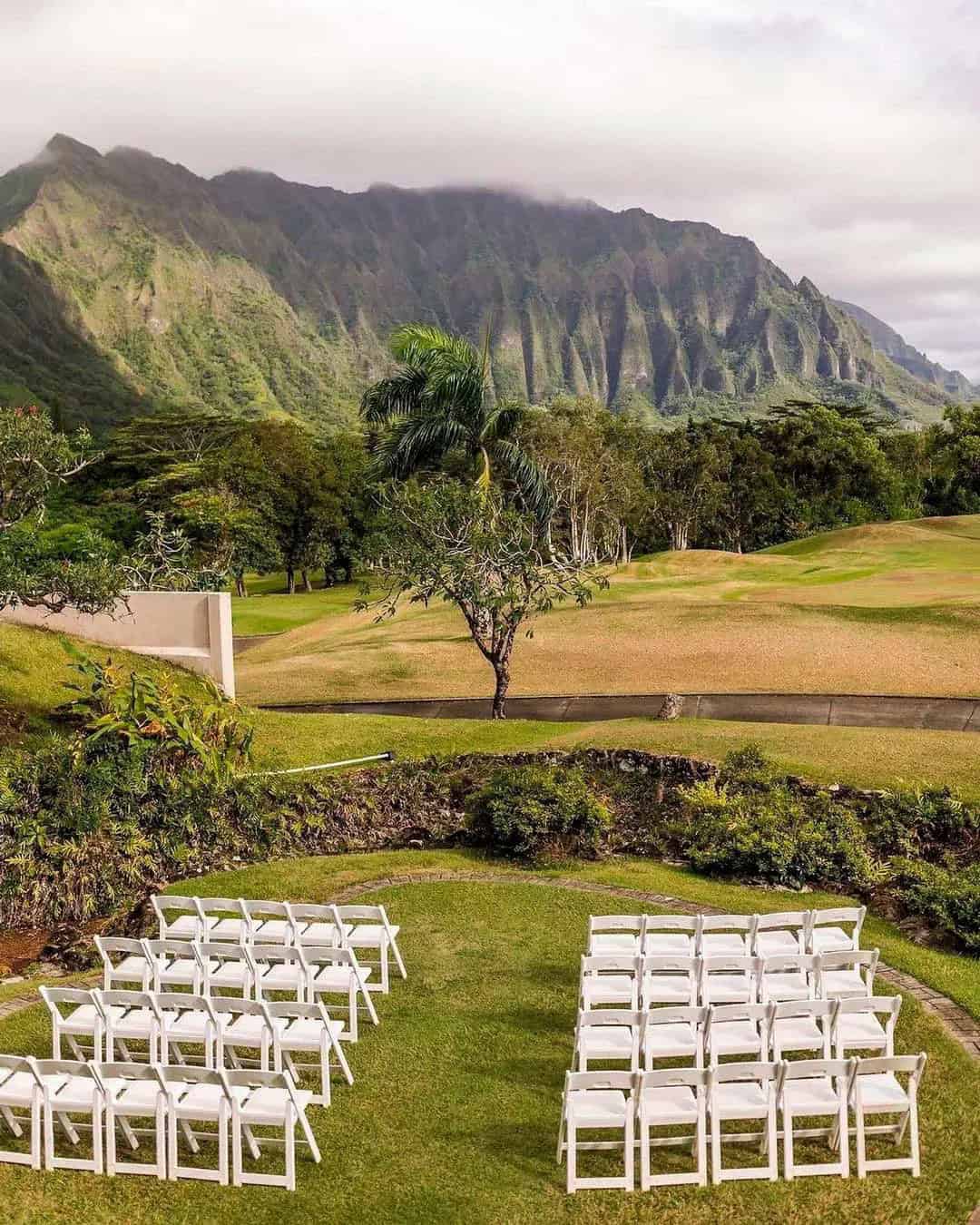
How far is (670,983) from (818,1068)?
256cm

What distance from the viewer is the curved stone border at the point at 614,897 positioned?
10586 mm

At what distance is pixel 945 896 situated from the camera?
513 inches

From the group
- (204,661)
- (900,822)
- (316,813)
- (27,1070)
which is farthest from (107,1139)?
(204,661)

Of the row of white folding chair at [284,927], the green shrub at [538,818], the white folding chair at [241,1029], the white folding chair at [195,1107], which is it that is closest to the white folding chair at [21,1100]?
the white folding chair at [195,1107]

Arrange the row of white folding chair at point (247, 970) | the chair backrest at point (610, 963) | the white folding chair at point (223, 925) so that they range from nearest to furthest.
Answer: the chair backrest at point (610, 963)
the row of white folding chair at point (247, 970)
the white folding chair at point (223, 925)

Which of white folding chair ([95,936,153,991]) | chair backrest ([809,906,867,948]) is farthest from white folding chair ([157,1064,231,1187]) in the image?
chair backrest ([809,906,867,948])

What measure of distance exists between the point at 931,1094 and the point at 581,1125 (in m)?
3.17

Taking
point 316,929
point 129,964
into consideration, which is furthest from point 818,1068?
point 129,964

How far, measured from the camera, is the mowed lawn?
31.0m

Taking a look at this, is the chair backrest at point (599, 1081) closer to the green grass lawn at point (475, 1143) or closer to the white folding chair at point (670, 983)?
the green grass lawn at point (475, 1143)

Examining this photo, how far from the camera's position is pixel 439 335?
32.7m

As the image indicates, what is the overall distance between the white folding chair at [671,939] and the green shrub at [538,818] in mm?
4686

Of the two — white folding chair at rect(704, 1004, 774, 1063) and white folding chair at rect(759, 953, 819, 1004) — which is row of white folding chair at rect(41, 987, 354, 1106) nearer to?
white folding chair at rect(704, 1004, 774, 1063)

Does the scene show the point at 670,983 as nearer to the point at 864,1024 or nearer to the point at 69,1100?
the point at 864,1024
